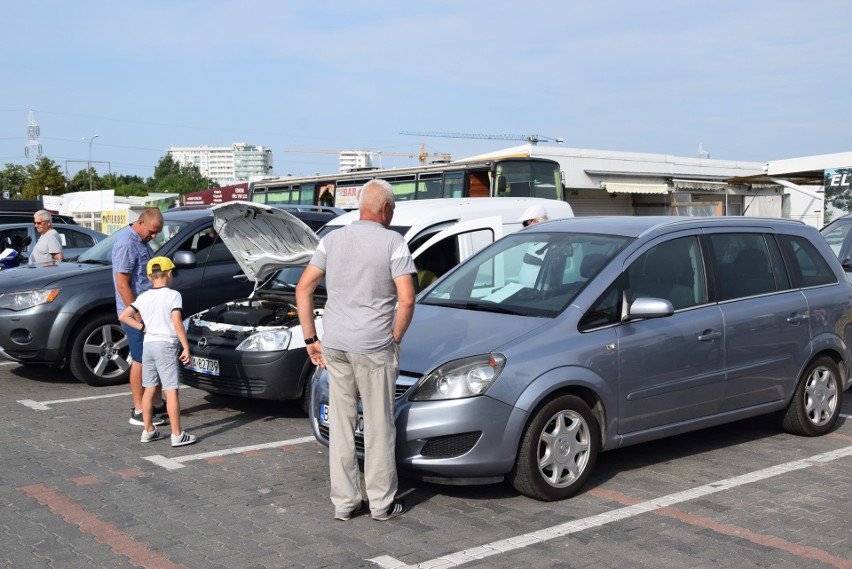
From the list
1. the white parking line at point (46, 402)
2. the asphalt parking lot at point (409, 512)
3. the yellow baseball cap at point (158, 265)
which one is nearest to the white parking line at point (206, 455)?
the asphalt parking lot at point (409, 512)

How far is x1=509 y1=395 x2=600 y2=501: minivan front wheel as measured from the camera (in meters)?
5.21

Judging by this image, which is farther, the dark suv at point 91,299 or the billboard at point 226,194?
the billboard at point 226,194

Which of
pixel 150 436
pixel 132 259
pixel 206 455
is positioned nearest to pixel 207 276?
pixel 132 259

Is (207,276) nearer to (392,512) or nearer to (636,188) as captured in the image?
(392,512)

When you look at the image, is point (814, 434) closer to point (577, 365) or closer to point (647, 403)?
point (647, 403)

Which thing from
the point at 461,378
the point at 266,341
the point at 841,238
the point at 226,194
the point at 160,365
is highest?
the point at 226,194

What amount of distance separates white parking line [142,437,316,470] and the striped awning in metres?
36.3

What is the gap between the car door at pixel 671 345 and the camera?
18.6 ft

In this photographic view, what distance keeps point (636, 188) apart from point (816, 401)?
3697 cm

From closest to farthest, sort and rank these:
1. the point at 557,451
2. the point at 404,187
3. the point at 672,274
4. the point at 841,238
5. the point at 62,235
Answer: the point at 557,451, the point at 672,274, the point at 841,238, the point at 62,235, the point at 404,187

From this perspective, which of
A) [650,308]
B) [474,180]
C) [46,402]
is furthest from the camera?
[474,180]

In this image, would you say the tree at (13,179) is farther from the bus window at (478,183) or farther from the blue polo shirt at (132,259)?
the blue polo shirt at (132,259)

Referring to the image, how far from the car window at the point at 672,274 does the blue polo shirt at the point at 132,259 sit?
3.99 metres

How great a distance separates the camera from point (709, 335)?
607 centimetres
